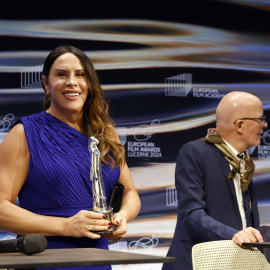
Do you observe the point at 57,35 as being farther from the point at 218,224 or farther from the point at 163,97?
the point at 218,224

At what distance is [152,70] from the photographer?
5223 millimetres

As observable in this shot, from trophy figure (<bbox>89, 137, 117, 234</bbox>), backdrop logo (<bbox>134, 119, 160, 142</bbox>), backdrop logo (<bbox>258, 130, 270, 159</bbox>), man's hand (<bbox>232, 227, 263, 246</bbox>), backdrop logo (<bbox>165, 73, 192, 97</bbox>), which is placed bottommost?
backdrop logo (<bbox>258, 130, 270, 159</bbox>)

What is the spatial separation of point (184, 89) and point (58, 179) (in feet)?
10.6

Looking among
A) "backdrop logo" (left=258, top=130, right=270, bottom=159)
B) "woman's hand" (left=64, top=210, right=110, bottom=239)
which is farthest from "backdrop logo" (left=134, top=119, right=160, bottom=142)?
"woman's hand" (left=64, top=210, right=110, bottom=239)

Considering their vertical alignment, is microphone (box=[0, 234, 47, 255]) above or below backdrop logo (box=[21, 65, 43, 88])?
below

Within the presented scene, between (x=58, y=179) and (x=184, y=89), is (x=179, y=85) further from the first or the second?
(x=58, y=179)

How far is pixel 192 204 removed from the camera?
301 centimetres

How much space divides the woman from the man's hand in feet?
1.84

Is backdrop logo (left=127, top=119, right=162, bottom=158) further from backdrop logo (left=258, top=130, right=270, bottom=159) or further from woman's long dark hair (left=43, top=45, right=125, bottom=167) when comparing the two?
woman's long dark hair (left=43, top=45, right=125, bottom=167)

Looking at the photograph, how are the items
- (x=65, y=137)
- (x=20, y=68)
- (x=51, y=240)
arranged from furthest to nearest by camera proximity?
(x=20, y=68), (x=65, y=137), (x=51, y=240)

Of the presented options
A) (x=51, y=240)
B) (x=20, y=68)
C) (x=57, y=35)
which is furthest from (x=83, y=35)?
(x=51, y=240)

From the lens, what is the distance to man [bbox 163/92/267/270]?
9.82 ft

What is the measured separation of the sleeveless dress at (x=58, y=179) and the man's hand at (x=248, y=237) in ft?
2.27

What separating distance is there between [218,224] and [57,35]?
2.65 metres
